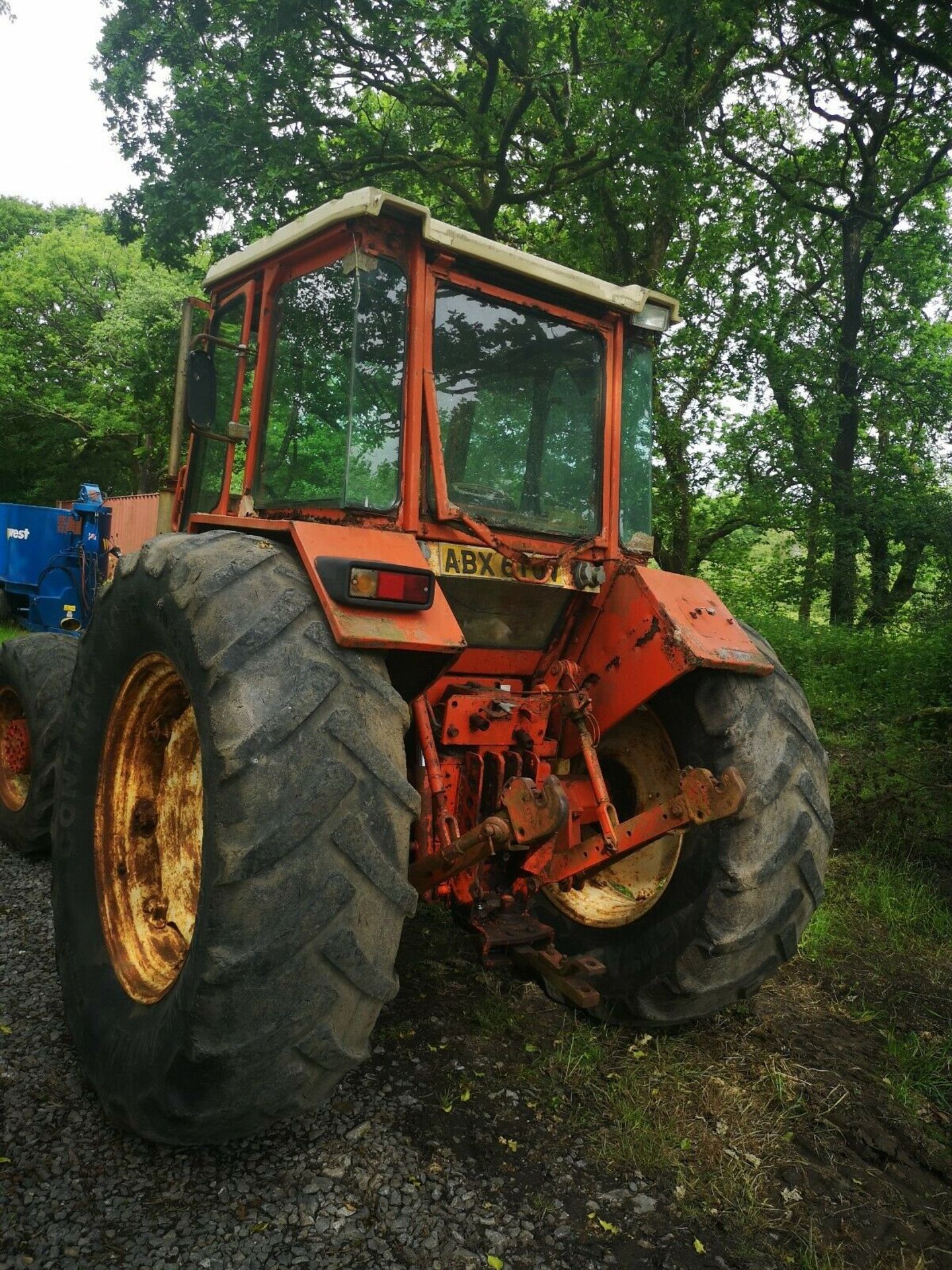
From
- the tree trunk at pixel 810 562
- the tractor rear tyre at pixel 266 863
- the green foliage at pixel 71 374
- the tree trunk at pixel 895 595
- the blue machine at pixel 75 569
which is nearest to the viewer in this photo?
the tractor rear tyre at pixel 266 863

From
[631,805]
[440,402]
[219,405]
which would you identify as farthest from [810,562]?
[440,402]

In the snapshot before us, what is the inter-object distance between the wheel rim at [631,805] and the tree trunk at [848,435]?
7747 millimetres

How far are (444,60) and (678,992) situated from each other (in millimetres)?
9891

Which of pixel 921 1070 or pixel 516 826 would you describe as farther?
pixel 921 1070

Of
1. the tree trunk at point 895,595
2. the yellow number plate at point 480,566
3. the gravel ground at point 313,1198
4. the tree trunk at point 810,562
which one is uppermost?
the tree trunk at point 810,562

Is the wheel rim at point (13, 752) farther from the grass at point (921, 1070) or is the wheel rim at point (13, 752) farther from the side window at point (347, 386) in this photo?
the grass at point (921, 1070)

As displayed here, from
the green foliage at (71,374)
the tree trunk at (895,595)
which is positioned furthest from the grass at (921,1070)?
the green foliage at (71,374)

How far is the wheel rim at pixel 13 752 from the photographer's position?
4359 millimetres

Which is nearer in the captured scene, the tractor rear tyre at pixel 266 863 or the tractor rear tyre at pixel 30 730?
the tractor rear tyre at pixel 266 863

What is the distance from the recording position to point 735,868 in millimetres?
2668

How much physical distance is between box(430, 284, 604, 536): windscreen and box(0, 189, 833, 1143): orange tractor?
0.01 metres

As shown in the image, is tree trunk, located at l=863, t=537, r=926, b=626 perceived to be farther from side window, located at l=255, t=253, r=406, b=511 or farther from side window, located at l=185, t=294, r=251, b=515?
side window, located at l=255, t=253, r=406, b=511

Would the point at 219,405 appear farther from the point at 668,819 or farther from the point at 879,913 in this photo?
the point at 879,913

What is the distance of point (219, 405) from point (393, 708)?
1796 millimetres
